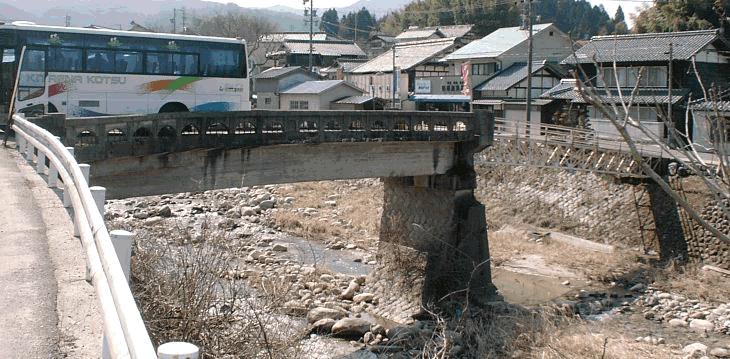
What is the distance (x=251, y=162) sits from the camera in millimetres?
18656

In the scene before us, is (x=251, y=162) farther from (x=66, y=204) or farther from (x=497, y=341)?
(x=66, y=204)

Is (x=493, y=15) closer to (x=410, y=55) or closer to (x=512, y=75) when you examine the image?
(x=410, y=55)

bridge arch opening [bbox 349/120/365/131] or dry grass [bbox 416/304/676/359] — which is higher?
bridge arch opening [bbox 349/120/365/131]

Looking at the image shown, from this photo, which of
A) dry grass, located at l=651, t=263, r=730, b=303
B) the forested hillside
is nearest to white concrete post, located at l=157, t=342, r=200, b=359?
dry grass, located at l=651, t=263, r=730, b=303

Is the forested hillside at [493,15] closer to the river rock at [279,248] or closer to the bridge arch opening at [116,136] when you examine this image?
the river rock at [279,248]

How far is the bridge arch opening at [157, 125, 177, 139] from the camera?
16.7 m

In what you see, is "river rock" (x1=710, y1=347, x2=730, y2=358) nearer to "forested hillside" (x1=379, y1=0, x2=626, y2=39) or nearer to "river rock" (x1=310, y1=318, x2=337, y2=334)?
"river rock" (x1=310, y1=318, x2=337, y2=334)

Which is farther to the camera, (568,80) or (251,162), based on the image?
(568,80)

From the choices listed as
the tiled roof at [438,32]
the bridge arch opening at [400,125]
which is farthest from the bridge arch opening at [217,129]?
the tiled roof at [438,32]

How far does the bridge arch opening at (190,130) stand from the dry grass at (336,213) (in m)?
11.3

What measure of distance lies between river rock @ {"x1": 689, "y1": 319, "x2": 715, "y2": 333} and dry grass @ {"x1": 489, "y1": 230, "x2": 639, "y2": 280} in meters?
4.67

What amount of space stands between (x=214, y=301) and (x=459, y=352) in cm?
922

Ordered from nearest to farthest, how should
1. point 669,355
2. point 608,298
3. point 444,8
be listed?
point 669,355 → point 608,298 → point 444,8

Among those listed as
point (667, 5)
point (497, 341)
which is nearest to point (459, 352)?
point (497, 341)
